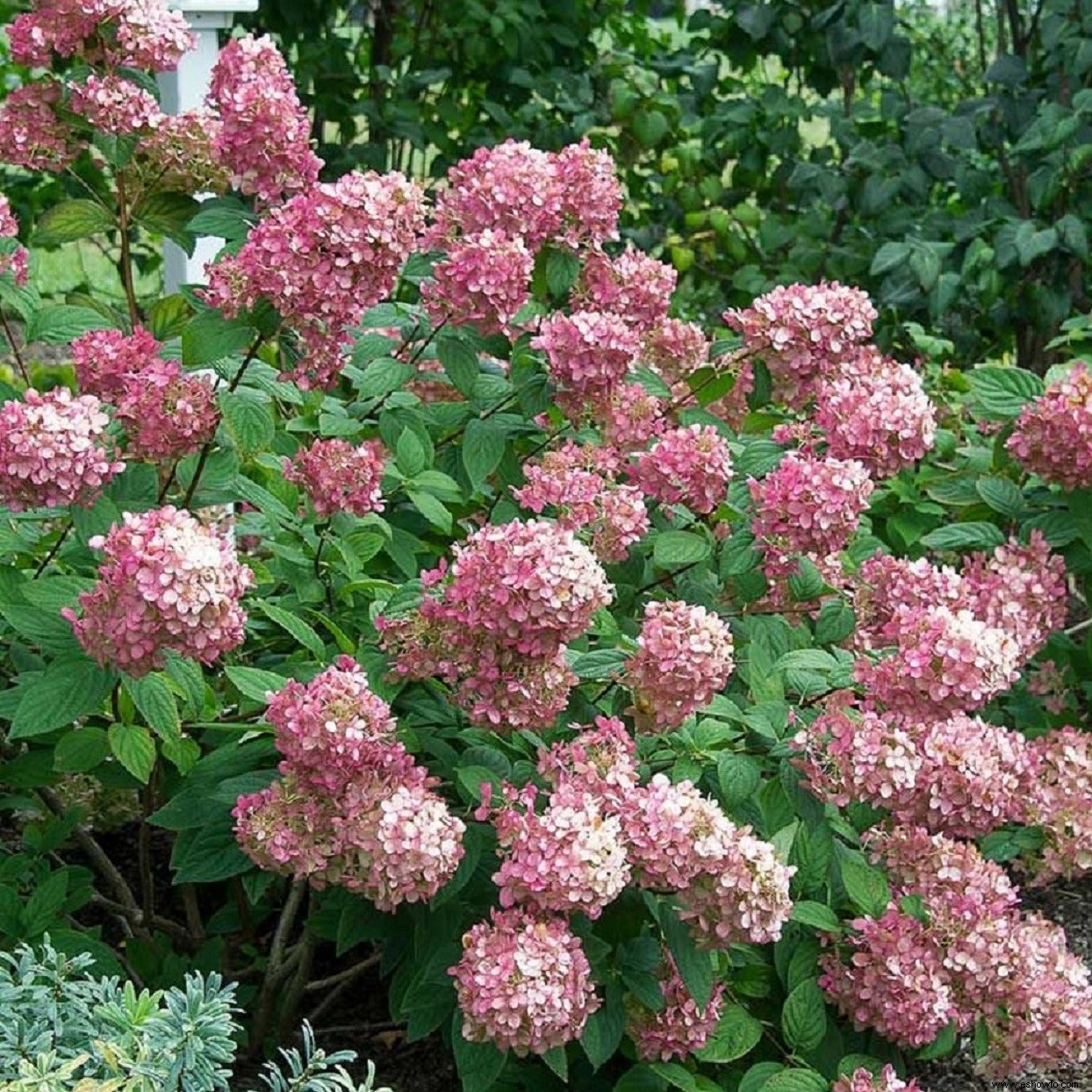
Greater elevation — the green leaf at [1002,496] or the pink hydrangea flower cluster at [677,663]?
the pink hydrangea flower cluster at [677,663]

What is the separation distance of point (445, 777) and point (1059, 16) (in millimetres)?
3218

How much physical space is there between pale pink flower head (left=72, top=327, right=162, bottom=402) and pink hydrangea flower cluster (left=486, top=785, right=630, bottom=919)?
701 millimetres

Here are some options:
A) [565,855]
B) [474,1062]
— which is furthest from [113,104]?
[474,1062]

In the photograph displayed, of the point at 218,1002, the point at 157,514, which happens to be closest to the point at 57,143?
the point at 157,514

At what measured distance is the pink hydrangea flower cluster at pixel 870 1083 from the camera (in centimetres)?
235

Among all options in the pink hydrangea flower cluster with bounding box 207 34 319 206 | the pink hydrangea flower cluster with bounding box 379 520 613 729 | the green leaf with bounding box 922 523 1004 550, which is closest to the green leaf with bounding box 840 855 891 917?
the pink hydrangea flower cluster with bounding box 379 520 613 729

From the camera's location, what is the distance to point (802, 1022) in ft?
7.97

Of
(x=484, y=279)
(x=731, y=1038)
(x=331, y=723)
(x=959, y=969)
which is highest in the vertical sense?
(x=484, y=279)

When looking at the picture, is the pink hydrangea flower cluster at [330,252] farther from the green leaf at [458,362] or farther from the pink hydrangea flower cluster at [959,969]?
the pink hydrangea flower cluster at [959,969]

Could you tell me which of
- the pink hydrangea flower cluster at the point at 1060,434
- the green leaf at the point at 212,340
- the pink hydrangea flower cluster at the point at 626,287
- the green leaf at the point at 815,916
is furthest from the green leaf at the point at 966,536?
the green leaf at the point at 212,340

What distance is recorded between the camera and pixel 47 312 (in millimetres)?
2514

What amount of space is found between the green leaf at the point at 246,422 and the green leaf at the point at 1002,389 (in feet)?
4.37

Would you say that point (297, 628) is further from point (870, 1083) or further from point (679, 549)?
point (870, 1083)

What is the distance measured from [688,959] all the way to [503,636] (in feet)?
1.54
